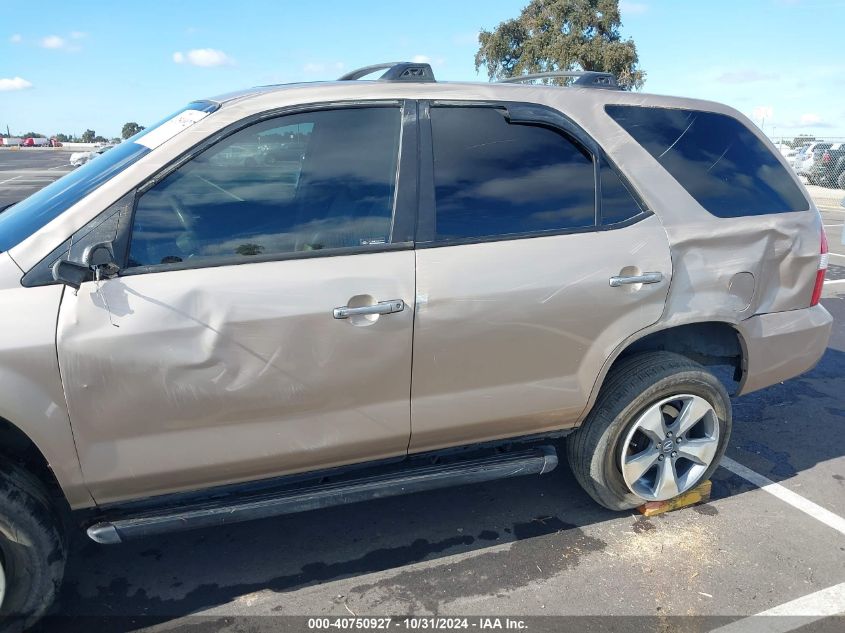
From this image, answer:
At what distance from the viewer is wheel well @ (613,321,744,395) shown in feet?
10.3

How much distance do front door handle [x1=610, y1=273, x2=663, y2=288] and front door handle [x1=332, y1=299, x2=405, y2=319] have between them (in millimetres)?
954

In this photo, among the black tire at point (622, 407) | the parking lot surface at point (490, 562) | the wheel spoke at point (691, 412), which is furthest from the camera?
the wheel spoke at point (691, 412)

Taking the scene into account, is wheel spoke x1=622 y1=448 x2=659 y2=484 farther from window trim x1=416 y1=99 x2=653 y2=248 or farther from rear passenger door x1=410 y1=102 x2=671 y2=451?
window trim x1=416 y1=99 x2=653 y2=248

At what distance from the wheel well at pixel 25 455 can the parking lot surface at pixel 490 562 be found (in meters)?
0.54

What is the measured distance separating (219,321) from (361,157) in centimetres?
87

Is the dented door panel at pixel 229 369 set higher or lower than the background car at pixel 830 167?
lower

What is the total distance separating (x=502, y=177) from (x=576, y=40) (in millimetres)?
26177

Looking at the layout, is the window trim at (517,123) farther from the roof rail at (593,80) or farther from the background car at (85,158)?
the background car at (85,158)

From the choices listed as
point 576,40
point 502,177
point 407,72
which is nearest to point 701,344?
point 502,177

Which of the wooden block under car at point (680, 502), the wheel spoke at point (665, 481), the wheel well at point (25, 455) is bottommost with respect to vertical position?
the wooden block under car at point (680, 502)

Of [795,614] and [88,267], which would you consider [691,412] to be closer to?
[795,614]

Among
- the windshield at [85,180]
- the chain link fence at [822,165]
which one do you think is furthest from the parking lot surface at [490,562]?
the chain link fence at [822,165]

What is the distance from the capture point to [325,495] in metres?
2.57

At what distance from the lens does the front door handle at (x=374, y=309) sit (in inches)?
93.0
